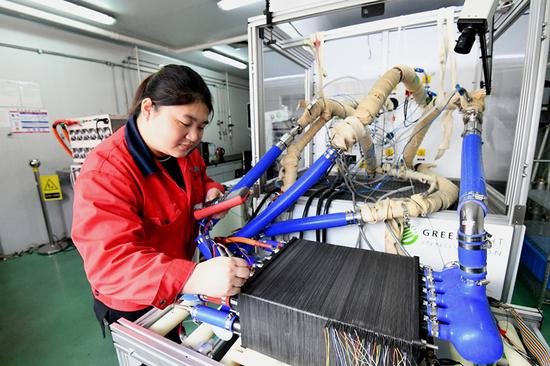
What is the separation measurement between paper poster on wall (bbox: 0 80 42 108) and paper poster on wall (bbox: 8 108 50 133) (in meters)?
0.07

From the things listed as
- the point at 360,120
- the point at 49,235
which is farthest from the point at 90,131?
the point at 360,120

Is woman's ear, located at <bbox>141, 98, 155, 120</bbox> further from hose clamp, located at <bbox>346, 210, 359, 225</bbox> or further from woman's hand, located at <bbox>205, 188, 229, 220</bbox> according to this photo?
hose clamp, located at <bbox>346, 210, 359, 225</bbox>

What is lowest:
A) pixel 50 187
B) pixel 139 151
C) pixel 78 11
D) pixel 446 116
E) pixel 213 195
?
pixel 50 187

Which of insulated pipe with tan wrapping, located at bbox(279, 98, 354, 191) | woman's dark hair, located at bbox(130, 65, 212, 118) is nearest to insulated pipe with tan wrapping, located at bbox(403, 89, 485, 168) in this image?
insulated pipe with tan wrapping, located at bbox(279, 98, 354, 191)

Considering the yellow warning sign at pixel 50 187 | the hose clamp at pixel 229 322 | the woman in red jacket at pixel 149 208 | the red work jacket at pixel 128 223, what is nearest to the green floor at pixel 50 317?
the yellow warning sign at pixel 50 187

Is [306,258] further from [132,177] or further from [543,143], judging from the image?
[543,143]

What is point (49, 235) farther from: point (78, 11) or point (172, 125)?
point (172, 125)

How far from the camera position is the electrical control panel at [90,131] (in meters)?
2.13

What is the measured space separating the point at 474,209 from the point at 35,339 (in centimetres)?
258

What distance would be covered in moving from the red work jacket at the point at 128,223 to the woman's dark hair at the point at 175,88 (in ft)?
0.49

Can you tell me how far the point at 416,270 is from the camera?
636mm

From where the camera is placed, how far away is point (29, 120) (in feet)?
9.59

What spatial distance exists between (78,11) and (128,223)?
3.37m

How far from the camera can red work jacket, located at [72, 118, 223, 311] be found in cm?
56
